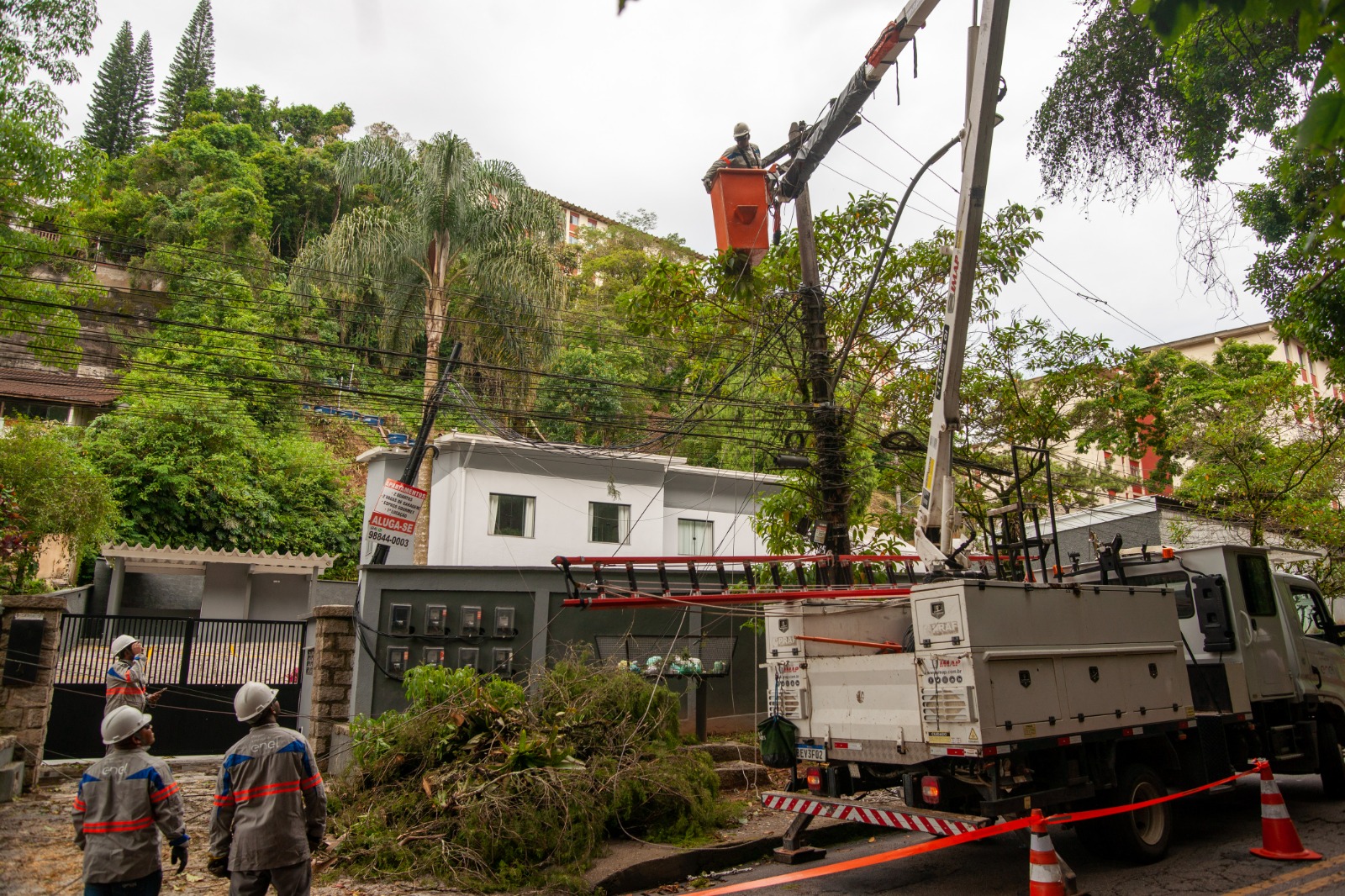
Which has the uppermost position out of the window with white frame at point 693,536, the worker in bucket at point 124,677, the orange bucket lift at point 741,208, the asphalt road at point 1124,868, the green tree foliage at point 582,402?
the green tree foliage at point 582,402

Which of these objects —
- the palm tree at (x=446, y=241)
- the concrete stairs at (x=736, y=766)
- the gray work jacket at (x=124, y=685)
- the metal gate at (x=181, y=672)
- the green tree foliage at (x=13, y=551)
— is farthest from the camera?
the palm tree at (x=446, y=241)

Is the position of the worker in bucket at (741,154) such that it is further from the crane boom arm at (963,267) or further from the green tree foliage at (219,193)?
the green tree foliage at (219,193)

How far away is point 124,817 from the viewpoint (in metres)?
Result: 4.73

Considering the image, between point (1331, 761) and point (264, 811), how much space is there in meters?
10.6

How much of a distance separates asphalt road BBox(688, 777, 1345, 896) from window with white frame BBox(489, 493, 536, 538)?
628 inches

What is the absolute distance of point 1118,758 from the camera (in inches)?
287

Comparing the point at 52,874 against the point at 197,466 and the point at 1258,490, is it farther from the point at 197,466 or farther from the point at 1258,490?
the point at 197,466

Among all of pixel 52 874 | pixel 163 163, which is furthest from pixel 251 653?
pixel 163 163

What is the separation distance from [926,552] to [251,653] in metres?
10.2

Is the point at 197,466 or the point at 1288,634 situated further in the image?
the point at 197,466

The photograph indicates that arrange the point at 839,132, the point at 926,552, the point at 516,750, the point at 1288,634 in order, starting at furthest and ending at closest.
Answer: the point at 839,132, the point at 1288,634, the point at 926,552, the point at 516,750

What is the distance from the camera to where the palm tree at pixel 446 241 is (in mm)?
20984

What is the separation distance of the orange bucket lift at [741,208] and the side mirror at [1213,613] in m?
6.26

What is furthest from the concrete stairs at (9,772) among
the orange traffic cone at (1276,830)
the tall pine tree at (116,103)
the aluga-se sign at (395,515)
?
the tall pine tree at (116,103)
